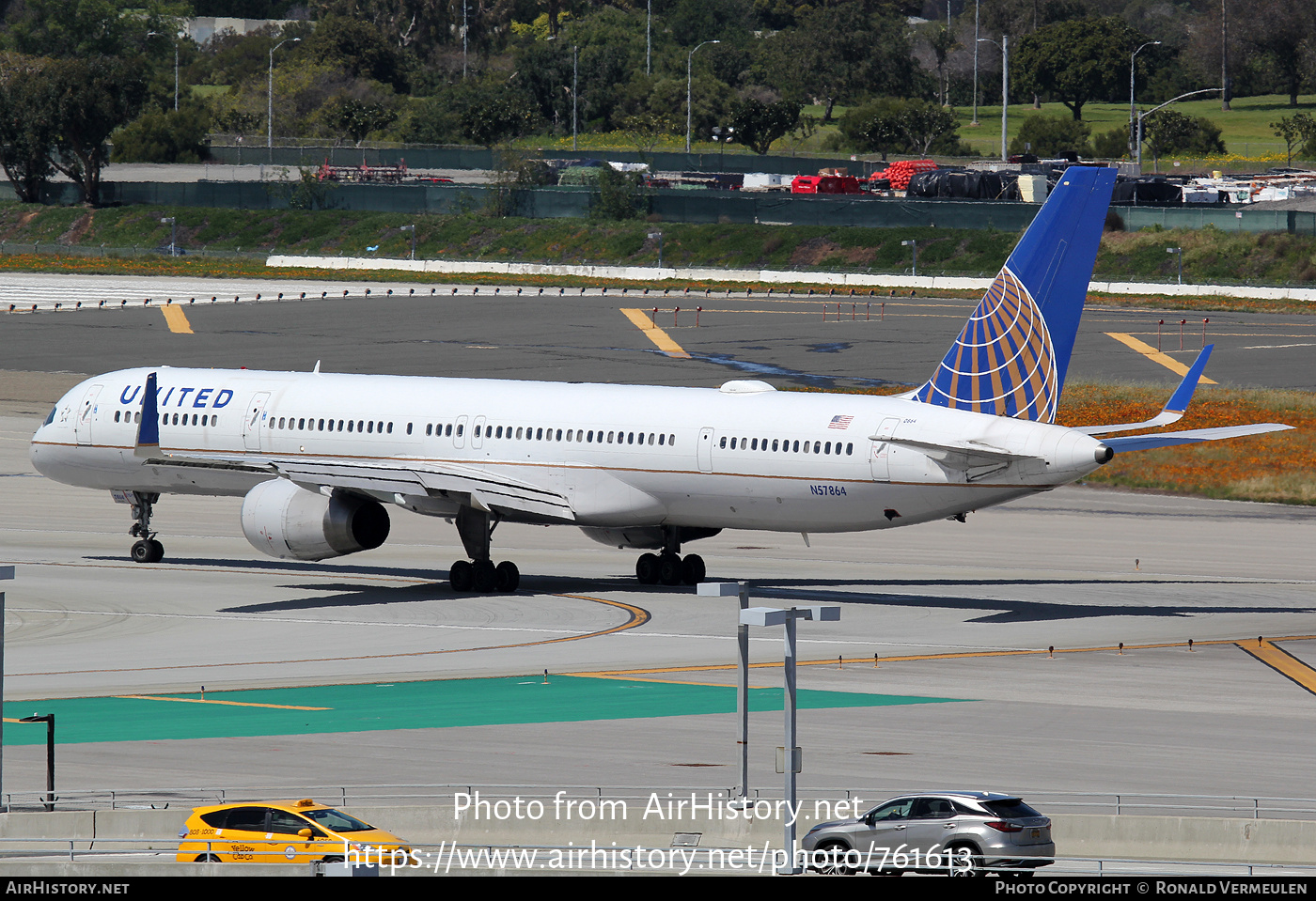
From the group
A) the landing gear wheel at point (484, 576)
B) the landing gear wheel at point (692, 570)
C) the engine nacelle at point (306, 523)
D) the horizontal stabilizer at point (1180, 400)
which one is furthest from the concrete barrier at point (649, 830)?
the landing gear wheel at point (692, 570)

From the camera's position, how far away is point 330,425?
47.9 meters

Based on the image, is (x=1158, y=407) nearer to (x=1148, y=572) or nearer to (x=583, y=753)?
(x=1148, y=572)

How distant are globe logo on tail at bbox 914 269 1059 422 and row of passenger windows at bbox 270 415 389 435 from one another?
46.2 feet

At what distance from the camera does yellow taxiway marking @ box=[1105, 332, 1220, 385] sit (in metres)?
93.5

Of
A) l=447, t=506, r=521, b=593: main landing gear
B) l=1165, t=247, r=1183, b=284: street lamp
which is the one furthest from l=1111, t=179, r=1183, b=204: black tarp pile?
l=447, t=506, r=521, b=593: main landing gear

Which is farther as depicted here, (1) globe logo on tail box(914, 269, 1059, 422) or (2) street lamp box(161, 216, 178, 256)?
(2) street lamp box(161, 216, 178, 256)

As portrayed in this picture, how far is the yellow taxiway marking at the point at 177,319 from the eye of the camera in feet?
353

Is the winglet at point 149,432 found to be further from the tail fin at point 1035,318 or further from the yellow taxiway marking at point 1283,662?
the yellow taxiway marking at point 1283,662

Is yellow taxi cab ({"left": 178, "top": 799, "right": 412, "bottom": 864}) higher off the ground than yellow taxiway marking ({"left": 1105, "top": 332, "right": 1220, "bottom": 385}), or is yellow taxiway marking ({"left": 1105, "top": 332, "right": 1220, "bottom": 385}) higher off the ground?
yellow taxi cab ({"left": 178, "top": 799, "right": 412, "bottom": 864})

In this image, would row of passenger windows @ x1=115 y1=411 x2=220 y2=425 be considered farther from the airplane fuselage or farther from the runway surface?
the runway surface

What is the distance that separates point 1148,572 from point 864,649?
45.2 feet

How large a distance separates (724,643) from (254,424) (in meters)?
15.5

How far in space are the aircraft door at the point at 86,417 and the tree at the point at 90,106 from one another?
4957 inches
